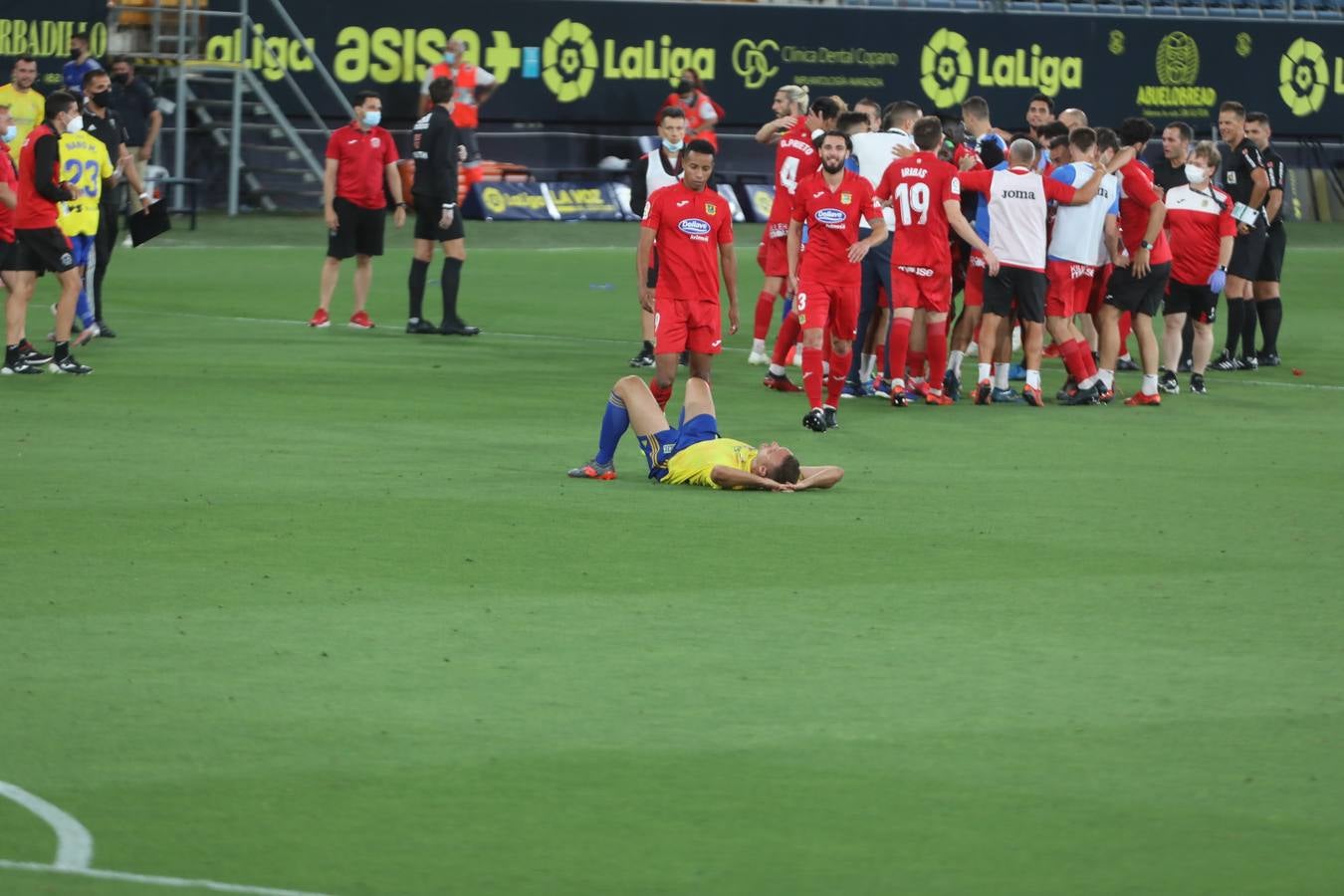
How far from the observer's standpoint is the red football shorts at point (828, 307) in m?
A: 14.3

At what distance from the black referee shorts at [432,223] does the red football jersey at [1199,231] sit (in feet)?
21.7

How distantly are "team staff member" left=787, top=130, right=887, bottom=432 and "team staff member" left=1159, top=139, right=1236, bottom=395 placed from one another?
400cm

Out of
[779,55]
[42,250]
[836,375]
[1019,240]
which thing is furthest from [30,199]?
[779,55]

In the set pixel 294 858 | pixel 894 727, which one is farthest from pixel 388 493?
pixel 294 858

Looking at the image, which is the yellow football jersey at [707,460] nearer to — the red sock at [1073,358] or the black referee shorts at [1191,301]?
the red sock at [1073,358]

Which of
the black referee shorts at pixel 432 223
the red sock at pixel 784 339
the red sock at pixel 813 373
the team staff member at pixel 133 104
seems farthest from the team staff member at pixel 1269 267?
the team staff member at pixel 133 104

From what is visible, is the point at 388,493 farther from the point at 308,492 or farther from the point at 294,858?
the point at 294,858

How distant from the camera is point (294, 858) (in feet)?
17.9

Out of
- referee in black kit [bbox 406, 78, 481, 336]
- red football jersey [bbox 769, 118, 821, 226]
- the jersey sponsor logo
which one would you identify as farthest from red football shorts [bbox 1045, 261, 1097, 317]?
referee in black kit [bbox 406, 78, 481, 336]

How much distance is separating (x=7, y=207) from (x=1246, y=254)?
35.7 ft

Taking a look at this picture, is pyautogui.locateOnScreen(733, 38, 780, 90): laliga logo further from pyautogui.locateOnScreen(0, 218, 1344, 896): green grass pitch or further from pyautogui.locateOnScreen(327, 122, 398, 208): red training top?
pyautogui.locateOnScreen(0, 218, 1344, 896): green grass pitch

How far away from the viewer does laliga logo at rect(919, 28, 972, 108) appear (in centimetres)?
3834

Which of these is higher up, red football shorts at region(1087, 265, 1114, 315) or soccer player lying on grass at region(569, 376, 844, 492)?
red football shorts at region(1087, 265, 1114, 315)

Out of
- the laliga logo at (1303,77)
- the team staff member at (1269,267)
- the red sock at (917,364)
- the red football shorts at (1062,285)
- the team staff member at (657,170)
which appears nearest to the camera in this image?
the red football shorts at (1062,285)
